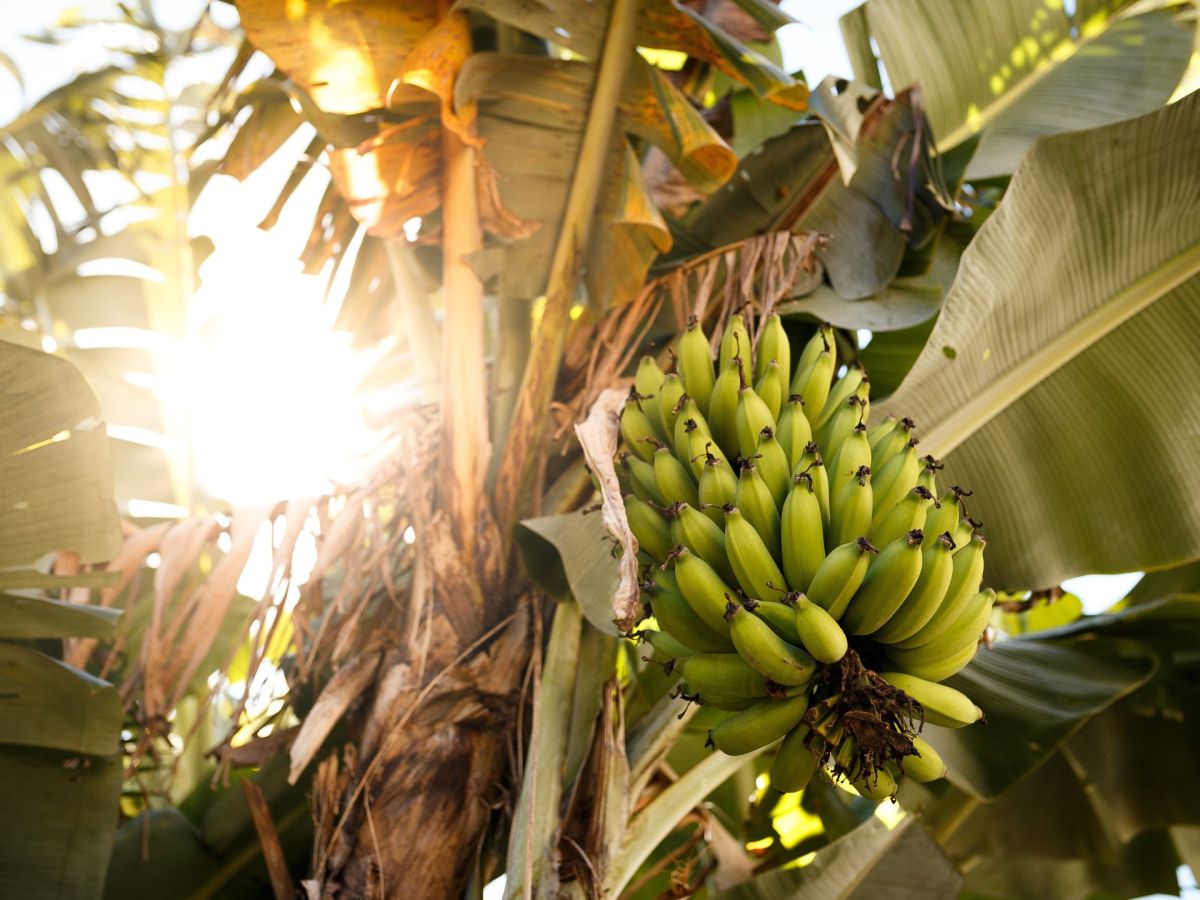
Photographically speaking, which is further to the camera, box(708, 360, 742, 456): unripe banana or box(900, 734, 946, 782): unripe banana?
box(708, 360, 742, 456): unripe banana

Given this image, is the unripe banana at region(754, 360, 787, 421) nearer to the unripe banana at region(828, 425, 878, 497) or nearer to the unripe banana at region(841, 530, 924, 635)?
the unripe banana at region(828, 425, 878, 497)

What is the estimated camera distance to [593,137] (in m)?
1.77

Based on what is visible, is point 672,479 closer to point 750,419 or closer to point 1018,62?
point 750,419

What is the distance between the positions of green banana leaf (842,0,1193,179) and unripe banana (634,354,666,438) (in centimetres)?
115

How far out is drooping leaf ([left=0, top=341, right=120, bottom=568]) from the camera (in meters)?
1.47

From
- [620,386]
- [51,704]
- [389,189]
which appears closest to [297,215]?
[389,189]

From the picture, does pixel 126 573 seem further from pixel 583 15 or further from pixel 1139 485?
pixel 1139 485

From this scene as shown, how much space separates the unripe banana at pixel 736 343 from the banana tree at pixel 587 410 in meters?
0.20

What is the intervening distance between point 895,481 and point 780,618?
278 millimetres

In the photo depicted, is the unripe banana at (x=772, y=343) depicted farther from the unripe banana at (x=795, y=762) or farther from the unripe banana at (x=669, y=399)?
the unripe banana at (x=795, y=762)

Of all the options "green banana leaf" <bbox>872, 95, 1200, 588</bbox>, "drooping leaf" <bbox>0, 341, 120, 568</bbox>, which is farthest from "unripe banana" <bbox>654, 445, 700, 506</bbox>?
"drooping leaf" <bbox>0, 341, 120, 568</bbox>

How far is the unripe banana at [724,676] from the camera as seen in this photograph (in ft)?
3.47

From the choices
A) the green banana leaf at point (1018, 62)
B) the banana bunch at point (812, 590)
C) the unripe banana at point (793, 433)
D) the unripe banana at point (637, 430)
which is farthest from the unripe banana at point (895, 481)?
the green banana leaf at point (1018, 62)

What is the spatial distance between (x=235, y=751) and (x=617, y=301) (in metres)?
1.07
